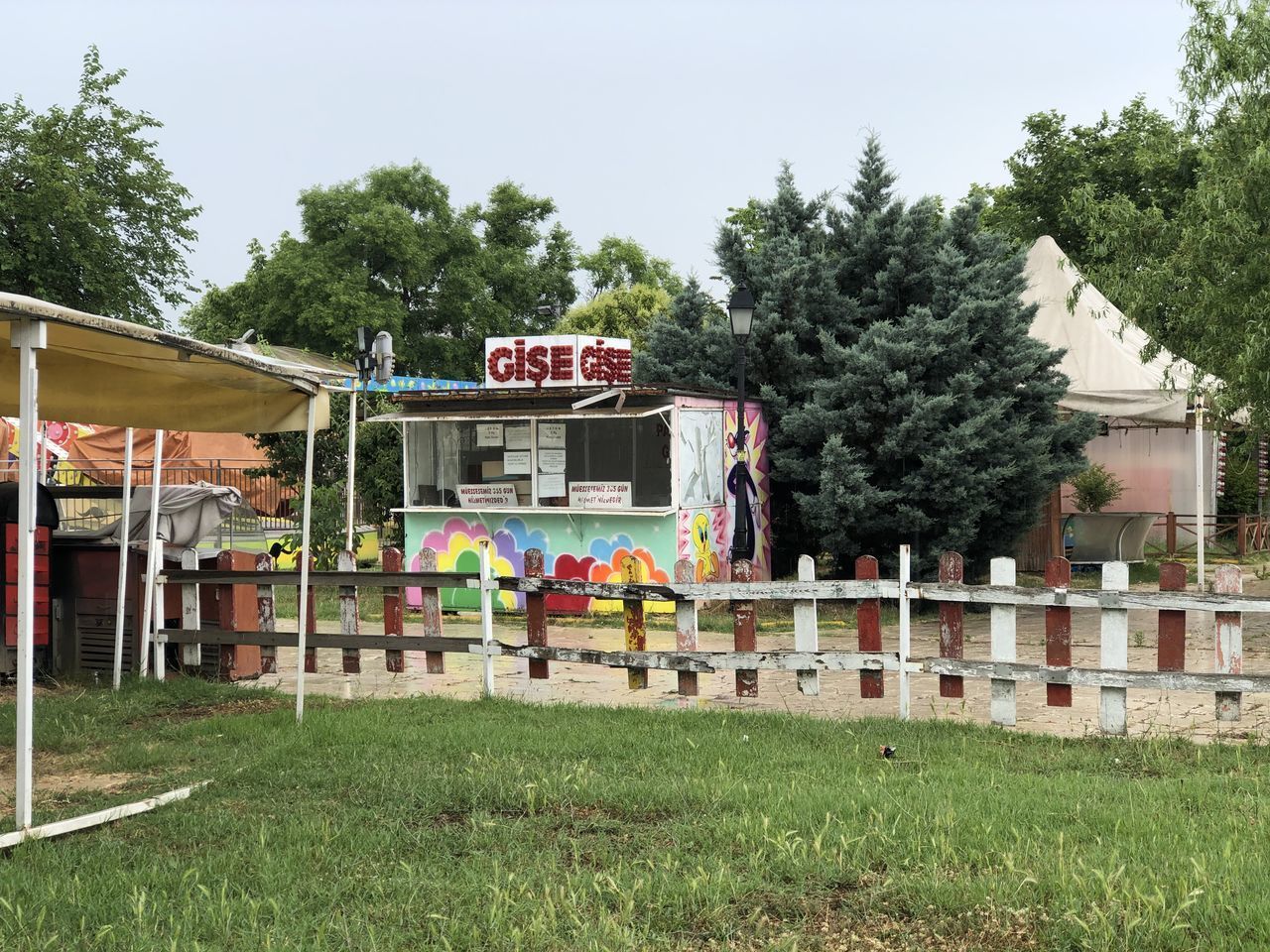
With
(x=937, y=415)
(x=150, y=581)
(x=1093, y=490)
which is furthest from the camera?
(x=1093, y=490)

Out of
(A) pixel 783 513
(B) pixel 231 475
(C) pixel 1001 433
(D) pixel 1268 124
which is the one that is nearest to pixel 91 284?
(B) pixel 231 475

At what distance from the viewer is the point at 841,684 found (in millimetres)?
10945

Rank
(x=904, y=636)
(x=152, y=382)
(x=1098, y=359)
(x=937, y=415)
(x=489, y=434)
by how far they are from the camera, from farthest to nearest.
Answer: (x=1098, y=359)
(x=489, y=434)
(x=937, y=415)
(x=904, y=636)
(x=152, y=382)

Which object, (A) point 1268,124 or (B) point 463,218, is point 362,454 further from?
(B) point 463,218

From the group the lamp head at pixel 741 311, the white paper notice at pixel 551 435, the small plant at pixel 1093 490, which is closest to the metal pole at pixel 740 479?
the lamp head at pixel 741 311

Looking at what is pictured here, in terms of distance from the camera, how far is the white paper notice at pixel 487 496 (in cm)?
1634

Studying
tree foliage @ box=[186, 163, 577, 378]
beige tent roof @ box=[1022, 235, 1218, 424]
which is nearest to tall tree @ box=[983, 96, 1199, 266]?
beige tent roof @ box=[1022, 235, 1218, 424]

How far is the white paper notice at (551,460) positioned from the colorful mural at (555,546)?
620 millimetres

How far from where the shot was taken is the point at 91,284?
1474 inches

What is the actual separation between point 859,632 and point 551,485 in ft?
23.2

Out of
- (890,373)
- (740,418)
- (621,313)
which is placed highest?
(621,313)

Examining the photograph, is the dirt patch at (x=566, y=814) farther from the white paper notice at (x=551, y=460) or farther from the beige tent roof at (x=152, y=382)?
the white paper notice at (x=551, y=460)

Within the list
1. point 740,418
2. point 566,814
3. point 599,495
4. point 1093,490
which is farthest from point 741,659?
point 1093,490

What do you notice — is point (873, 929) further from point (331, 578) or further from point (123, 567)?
Result: point (123, 567)
